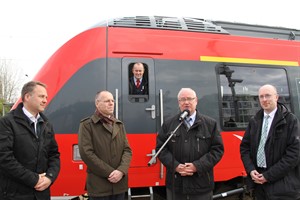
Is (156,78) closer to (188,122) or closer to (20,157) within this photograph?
(188,122)

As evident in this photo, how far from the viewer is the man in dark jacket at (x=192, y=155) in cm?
296

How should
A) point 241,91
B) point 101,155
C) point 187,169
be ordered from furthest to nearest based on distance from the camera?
point 241,91 < point 101,155 < point 187,169

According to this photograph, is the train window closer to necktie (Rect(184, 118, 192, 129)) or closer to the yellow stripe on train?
the yellow stripe on train

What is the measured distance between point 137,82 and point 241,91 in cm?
181

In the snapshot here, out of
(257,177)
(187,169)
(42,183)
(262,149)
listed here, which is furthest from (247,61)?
(42,183)

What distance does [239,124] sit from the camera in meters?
4.44

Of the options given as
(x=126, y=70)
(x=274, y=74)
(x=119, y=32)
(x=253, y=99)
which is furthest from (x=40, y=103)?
(x=274, y=74)

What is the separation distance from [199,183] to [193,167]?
22 cm

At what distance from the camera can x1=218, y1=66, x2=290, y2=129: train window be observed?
444 cm

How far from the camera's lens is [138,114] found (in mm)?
3973

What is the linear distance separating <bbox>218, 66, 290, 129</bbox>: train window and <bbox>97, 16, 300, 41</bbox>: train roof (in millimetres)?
811

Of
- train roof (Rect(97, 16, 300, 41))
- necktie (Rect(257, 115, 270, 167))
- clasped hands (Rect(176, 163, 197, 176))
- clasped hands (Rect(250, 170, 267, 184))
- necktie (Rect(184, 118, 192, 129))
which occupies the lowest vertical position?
clasped hands (Rect(250, 170, 267, 184))

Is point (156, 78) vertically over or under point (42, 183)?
over

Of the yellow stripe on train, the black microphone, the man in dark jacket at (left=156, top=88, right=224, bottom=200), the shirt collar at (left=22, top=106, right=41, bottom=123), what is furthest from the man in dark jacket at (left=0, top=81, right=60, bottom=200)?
the yellow stripe on train
